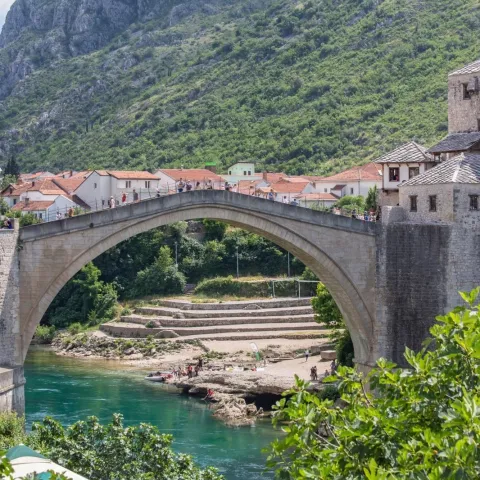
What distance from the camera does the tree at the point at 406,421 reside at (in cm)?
1345

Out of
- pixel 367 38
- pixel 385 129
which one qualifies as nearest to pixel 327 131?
pixel 385 129

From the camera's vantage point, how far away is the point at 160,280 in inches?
2938

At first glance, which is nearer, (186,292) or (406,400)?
(406,400)

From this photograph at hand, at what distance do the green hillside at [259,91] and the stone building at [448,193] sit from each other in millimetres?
44983

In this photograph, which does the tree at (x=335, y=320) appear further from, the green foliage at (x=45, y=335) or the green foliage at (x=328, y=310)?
the green foliage at (x=45, y=335)

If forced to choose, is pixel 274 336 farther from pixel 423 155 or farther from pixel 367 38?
pixel 367 38

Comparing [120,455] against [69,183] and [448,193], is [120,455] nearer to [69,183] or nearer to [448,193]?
[448,193]

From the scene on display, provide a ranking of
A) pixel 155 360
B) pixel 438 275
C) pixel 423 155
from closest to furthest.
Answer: pixel 438 275 → pixel 423 155 → pixel 155 360

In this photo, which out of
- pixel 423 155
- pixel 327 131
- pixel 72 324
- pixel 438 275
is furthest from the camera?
pixel 327 131

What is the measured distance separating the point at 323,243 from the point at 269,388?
9569 millimetres

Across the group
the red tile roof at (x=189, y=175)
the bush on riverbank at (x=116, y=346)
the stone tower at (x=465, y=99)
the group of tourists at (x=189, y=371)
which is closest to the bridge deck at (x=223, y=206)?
the stone tower at (x=465, y=99)

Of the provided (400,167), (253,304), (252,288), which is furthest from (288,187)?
(400,167)

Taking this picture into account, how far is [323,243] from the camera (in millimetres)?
39938

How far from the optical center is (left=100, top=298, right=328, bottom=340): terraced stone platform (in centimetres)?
6275
